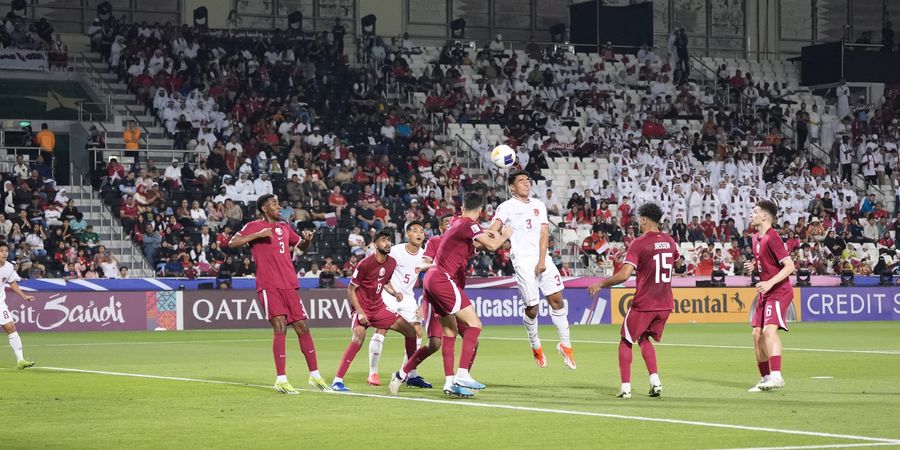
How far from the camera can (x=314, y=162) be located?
139 ft

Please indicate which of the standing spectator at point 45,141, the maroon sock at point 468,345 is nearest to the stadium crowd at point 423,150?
the standing spectator at point 45,141

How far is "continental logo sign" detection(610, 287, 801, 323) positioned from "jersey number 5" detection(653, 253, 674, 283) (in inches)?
879

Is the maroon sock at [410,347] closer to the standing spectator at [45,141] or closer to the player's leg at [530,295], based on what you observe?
the player's leg at [530,295]

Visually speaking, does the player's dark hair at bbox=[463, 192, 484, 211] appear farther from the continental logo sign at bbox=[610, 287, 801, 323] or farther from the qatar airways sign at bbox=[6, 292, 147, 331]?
the continental logo sign at bbox=[610, 287, 801, 323]

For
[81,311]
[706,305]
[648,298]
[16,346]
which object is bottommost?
[706,305]

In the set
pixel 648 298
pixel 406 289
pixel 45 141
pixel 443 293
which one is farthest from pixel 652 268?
pixel 45 141

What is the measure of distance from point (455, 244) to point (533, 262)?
12.2ft

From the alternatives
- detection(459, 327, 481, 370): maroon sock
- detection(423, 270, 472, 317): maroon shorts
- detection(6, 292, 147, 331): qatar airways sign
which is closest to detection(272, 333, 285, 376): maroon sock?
detection(423, 270, 472, 317): maroon shorts

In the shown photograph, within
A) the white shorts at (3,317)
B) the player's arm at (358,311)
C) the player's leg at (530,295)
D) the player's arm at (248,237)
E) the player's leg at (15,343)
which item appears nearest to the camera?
the player's arm at (248,237)

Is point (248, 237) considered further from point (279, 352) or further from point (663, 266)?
point (663, 266)

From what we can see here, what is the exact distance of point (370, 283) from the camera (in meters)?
17.2

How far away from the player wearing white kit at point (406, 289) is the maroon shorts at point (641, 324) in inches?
115

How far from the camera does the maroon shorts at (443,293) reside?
1546 centimetres

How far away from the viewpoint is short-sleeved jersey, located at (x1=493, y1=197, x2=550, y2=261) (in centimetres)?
1861
